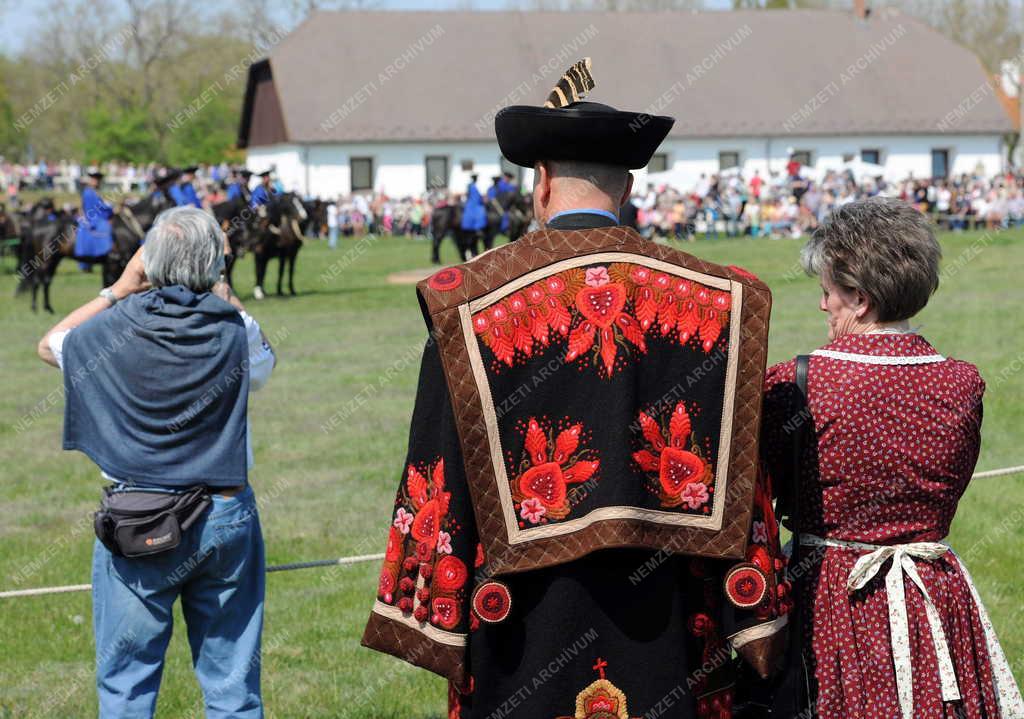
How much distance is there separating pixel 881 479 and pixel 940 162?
5298 cm

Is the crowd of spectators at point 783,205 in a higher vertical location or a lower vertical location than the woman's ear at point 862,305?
lower

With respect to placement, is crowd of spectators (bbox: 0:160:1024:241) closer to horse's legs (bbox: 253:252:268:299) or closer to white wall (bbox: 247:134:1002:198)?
white wall (bbox: 247:134:1002:198)

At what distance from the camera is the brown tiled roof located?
47.5 m

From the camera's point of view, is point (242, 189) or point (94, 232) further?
point (242, 189)

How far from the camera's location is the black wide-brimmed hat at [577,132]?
8.50 ft

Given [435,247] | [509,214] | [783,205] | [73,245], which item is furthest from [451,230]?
[783,205]

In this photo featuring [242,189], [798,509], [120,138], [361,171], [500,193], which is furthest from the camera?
[120,138]

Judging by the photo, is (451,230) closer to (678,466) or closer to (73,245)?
(73,245)

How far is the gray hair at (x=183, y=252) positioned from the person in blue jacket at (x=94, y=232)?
59.2ft

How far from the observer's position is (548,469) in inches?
103

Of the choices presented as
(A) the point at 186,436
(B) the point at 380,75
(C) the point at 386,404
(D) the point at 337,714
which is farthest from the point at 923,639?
(B) the point at 380,75

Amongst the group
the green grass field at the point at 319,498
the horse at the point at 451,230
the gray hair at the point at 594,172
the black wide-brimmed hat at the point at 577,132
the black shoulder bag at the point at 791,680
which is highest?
the black wide-brimmed hat at the point at 577,132

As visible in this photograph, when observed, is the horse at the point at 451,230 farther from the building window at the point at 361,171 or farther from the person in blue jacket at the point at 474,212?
the building window at the point at 361,171

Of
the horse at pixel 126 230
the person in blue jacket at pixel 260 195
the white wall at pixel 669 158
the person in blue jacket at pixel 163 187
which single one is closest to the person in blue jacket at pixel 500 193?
the person in blue jacket at pixel 260 195
